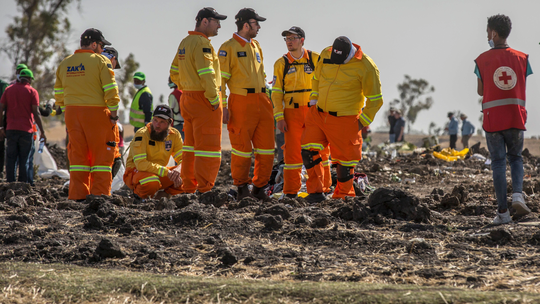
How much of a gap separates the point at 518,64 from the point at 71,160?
5378 mm

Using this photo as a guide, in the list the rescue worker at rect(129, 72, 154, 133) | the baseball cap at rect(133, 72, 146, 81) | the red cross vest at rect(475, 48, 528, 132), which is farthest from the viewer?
the baseball cap at rect(133, 72, 146, 81)

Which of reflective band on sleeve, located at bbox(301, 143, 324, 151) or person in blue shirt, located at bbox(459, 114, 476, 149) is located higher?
person in blue shirt, located at bbox(459, 114, 476, 149)

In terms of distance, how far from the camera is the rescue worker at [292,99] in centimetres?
740

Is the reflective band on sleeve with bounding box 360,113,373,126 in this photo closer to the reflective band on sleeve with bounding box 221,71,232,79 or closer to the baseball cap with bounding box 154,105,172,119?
the reflective band on sleeve with bounding box 221,71,232,79

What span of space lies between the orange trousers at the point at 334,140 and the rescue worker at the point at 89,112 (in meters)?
2.50

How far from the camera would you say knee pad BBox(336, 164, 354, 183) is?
7.04 metres

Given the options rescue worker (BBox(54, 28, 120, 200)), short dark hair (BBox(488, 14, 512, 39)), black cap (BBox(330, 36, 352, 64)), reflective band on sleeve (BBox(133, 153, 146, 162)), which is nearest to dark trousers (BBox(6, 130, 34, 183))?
rescue worker (BBox(54, 28, 120, 200))

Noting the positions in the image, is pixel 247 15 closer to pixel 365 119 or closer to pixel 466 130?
pixel 365 119

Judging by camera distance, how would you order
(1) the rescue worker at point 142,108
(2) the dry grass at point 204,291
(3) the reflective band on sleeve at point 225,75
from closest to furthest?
(2) the dry grass at point 204,291 < (3) the reflective band on sleeve at point 225,75 < (1) the rescue worker at point 142,108

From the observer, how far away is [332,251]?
4.56m

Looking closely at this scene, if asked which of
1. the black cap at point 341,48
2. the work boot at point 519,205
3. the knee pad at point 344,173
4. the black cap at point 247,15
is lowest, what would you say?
the work boot at point 519,205

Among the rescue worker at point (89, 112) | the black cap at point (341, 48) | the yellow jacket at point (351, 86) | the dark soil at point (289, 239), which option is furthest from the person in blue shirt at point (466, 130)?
the rescue worker at point (89, 112)

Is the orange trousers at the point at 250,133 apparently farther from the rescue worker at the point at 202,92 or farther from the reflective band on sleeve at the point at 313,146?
the reflective band on sleeve at the point at 313,146

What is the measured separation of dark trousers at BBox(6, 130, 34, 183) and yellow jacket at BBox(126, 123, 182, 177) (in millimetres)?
2752
